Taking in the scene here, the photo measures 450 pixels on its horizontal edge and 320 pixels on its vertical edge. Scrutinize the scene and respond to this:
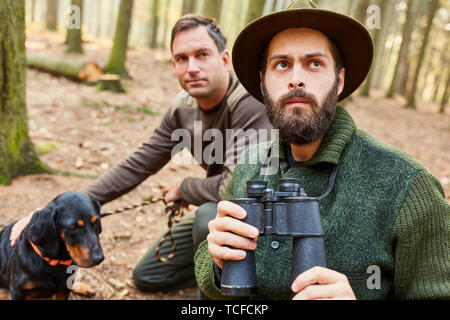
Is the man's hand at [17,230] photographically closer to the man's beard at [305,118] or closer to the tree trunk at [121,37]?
the man's beard at [305,118]

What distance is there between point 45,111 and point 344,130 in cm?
709

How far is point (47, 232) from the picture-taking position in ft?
8.85

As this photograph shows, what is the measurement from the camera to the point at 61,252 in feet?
9.39

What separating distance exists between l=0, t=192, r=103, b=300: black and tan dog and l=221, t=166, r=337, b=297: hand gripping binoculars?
1.52 m

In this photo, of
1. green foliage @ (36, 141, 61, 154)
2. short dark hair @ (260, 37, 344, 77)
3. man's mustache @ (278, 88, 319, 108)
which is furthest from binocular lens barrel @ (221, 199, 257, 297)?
green foliage @ (36, 141, 61, 154)

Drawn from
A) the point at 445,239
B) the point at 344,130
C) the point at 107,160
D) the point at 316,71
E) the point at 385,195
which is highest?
the point at 316,71

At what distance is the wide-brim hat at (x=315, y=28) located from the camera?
76.7 inches

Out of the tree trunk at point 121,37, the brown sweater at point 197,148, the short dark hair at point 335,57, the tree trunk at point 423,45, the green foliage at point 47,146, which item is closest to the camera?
the short dark hair at point 335,57

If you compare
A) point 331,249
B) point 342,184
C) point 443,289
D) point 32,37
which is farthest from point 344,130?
point 32,37

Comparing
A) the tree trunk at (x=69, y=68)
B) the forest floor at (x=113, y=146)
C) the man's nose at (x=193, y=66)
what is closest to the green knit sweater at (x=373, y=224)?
the man's nose at (x=193, y=66)

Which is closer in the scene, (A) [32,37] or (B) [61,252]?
(B) [61,252]

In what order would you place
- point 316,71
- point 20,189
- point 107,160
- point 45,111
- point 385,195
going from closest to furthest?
point 385,195
point 316,71
point 20,189
point 107,160
point 45,111

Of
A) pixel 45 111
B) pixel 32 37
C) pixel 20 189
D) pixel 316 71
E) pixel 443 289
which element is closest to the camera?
pixel 443 289

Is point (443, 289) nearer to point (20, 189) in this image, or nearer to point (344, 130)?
point (344, 130)
